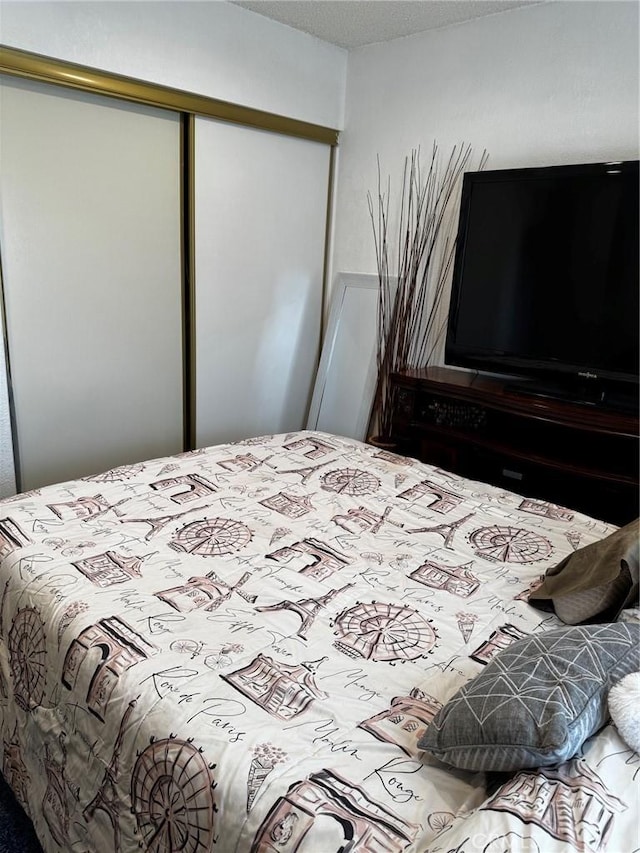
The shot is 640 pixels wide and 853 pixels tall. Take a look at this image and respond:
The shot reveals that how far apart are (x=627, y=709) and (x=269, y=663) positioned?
2.11ft

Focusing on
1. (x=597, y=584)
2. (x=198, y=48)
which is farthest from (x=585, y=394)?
(x=198, y=48)

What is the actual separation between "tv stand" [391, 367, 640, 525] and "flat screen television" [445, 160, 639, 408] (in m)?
0.13

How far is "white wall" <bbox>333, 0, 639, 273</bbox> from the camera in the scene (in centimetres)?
255

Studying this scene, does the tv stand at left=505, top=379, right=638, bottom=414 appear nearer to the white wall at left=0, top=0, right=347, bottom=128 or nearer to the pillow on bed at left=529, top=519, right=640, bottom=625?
the pillow on bed at left=529, top=519, right=640, bottom=625

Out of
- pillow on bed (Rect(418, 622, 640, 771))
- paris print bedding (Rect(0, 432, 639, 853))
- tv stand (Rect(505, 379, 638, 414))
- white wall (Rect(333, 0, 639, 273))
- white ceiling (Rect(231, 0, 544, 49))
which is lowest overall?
paris print bedding (Rect(0, 432, 639, 853))

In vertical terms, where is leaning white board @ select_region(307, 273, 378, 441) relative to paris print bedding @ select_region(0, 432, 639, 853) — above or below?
above

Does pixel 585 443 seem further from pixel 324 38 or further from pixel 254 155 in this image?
pixel 324 38

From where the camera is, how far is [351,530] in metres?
1.84

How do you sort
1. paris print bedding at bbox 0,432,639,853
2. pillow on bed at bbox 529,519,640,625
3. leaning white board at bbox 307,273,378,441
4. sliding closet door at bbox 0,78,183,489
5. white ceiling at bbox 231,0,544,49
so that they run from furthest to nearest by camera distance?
leaning white board at bbox 307,273,378,441, white ceiling at bbox 231,0,544,49, sliding closet door at bbox 0,78,183,489, pillow on bed at bbox 529,519,640,625, paris print bedding at bbox 0,432,639,853

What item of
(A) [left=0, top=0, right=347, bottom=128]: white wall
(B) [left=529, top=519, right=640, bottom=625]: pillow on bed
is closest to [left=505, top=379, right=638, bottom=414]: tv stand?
(B) [left=529, top=519, right=640, bottom=625]: pillow on bed

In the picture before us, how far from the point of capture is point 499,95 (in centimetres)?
290

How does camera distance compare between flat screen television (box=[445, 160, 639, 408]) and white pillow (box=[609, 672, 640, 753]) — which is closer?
white pillow (box=[609, 672, 640, 753])

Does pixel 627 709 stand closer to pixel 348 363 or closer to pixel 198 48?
pixel 348 363

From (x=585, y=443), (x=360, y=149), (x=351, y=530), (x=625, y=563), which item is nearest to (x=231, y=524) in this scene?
(x=351, y=530)
